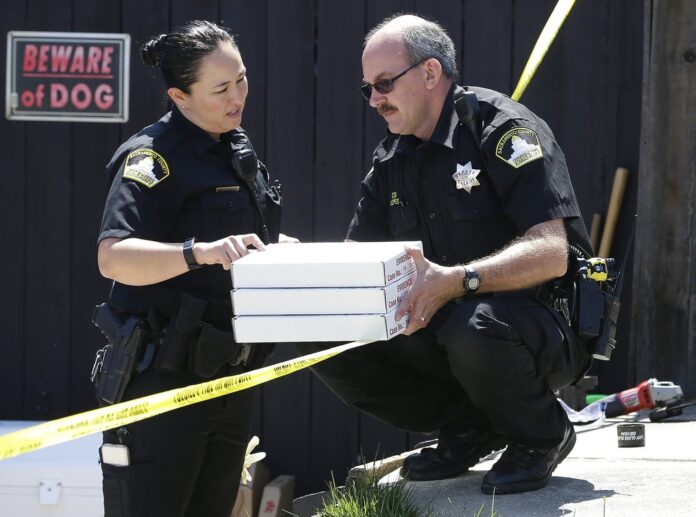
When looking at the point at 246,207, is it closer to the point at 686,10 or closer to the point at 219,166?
the point at 219,166

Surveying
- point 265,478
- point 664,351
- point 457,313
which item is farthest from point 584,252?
point 265,478

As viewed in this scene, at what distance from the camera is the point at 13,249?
16.4 feet

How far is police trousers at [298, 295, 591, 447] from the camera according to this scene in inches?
118

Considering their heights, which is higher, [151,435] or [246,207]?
[246,207]

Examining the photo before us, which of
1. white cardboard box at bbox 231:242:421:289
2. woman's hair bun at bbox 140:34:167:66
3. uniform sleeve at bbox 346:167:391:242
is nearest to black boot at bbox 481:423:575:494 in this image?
white cardboard box at bbox 231:242:421:289

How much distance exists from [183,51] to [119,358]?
2.63 feet

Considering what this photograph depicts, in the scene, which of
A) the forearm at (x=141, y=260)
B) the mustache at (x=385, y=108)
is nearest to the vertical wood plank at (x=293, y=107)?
the mustache at (x=385, y=108)

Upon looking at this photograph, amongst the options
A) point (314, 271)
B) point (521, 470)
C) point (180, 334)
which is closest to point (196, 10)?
point (180, 334)

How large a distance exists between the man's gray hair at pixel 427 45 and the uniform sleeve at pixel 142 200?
2.72 ft

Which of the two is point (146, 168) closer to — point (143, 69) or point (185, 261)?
point (185, 261)

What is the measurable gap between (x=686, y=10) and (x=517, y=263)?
1.97 m

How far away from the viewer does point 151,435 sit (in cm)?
290

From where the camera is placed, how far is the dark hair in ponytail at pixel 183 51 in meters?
3.04

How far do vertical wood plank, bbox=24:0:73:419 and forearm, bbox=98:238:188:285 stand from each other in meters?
2.16
